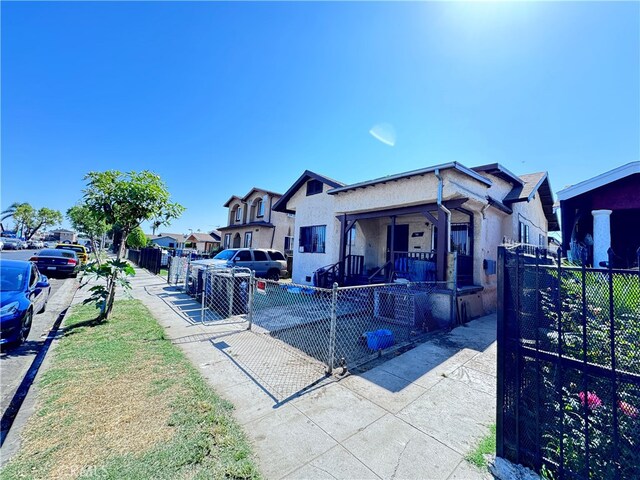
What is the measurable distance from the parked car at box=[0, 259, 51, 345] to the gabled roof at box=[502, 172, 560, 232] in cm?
1535

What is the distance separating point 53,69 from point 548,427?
1292cm

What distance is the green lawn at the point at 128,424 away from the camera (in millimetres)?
2246

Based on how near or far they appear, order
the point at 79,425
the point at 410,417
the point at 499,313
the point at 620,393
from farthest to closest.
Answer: the point at 410,417, the point at 79,425, the point at 499,313, the point at 620,393

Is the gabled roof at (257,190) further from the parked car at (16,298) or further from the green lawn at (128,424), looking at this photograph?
the green lawn at (128,424)

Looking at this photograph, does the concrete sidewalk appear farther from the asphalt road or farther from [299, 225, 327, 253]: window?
[299, 225, 327, 253]: window

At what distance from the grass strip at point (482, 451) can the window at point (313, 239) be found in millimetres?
10078

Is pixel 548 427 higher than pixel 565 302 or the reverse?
the reverse

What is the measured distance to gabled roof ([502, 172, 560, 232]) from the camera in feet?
37.1

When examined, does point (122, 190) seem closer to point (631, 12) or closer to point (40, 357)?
point (40, 357)

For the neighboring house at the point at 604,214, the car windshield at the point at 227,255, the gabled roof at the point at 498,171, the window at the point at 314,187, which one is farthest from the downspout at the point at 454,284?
the car windshield at the point at 227,255

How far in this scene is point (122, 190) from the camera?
6426mm

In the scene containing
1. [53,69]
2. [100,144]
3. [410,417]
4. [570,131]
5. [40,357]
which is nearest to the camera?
[410,417]

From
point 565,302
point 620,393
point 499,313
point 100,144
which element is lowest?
point 620,393

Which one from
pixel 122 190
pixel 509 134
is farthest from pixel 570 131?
pixel 122 190
